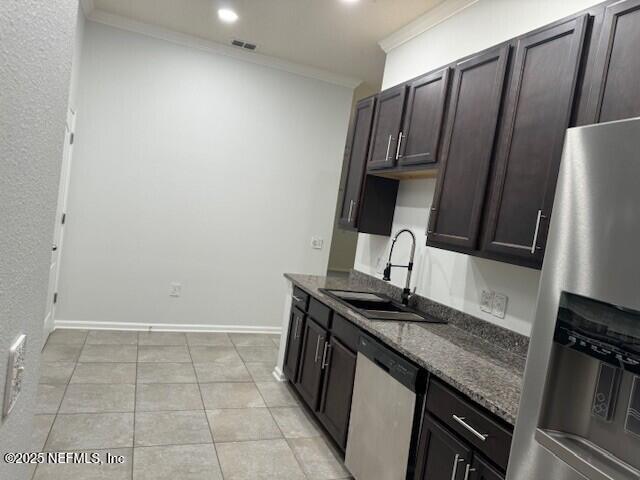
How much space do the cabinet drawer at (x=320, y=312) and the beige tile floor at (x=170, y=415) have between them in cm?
70

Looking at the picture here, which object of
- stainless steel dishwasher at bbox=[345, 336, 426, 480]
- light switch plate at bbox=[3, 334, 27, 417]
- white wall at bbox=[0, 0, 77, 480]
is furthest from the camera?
stainless steel dishwasher at bbox=[345, 336, 426, 480]

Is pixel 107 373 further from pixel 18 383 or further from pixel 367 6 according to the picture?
pixel 367 6

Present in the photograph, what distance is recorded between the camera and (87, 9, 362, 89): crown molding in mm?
4152

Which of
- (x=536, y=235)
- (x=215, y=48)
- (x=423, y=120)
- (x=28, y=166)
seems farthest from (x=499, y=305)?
(x=215, y=48)

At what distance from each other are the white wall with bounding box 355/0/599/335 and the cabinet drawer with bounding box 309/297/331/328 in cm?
67

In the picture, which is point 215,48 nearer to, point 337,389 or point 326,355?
point 326,355

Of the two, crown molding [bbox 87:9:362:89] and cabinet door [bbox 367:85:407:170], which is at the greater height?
crown molding [bbox 87:9:362:89]

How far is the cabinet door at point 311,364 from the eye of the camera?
2.97 m

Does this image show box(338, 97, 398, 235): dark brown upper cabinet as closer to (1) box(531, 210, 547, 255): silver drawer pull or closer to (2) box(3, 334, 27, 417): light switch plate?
(1) box(531, 210, 547, 255): silver drawer pull

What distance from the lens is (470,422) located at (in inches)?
63.6

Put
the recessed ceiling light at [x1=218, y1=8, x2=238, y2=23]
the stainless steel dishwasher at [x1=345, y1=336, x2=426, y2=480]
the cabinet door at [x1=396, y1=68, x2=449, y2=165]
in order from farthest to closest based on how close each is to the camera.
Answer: the recessed ceiling light at [x1=218, y1=8, x2=238, y2=23], the cabinet door at [x1=396, y1=68, x2=449, y2=165], the stainless steel dishwasher at [x1=345, y1=336, x2=426, y2=480]

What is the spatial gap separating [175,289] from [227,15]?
268cm

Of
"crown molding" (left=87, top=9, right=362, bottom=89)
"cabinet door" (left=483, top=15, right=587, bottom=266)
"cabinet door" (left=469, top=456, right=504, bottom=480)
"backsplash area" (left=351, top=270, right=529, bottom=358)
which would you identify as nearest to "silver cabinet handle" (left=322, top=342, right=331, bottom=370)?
"backsplash area" (left=351, top=270, right=529, bottom=358)

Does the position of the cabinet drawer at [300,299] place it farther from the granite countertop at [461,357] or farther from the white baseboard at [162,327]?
the white baseboard at [162,327]
